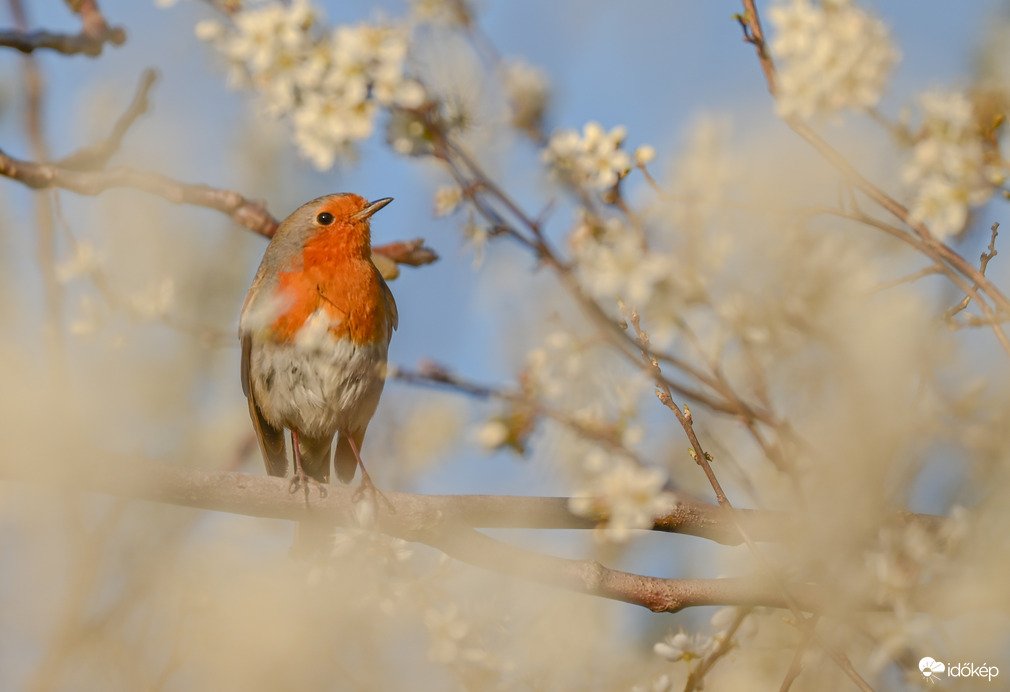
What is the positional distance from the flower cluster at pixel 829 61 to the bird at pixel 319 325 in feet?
7.76

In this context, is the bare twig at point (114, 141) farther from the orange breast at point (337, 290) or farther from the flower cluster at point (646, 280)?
the flower cluster at point (646, 280)

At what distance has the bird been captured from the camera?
151 inches

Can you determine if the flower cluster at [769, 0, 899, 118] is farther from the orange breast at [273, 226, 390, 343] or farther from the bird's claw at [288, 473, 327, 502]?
the orange breast at [273, 226, 390, 343]

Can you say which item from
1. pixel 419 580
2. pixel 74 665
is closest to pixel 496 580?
pixel 419 580

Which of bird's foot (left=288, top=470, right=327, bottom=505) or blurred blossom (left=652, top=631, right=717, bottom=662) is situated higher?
bird's foot (left=288, top=470, right=327, bottom=505)

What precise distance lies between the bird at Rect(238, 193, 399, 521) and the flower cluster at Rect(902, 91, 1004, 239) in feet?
8.39

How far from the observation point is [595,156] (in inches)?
78.1

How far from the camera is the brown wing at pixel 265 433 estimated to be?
418cm

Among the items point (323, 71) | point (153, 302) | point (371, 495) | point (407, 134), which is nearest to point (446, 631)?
point (371, 495)

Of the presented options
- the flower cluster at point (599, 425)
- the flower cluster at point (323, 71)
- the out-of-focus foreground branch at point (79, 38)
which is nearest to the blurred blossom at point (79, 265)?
the out-of-focus foreground branch at point (79, 38)

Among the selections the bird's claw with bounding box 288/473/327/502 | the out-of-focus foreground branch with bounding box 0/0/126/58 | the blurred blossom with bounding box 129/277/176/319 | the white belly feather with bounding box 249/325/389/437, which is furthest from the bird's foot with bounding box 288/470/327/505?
the out-of-focus foreground branch with bounding box 0/0/126/58

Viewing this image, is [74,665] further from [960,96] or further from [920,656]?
[960,96]

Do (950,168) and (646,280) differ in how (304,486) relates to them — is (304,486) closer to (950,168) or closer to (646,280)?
(646,280)

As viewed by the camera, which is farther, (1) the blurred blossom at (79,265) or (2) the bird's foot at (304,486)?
(1) the blurred blossom at (79,265)
